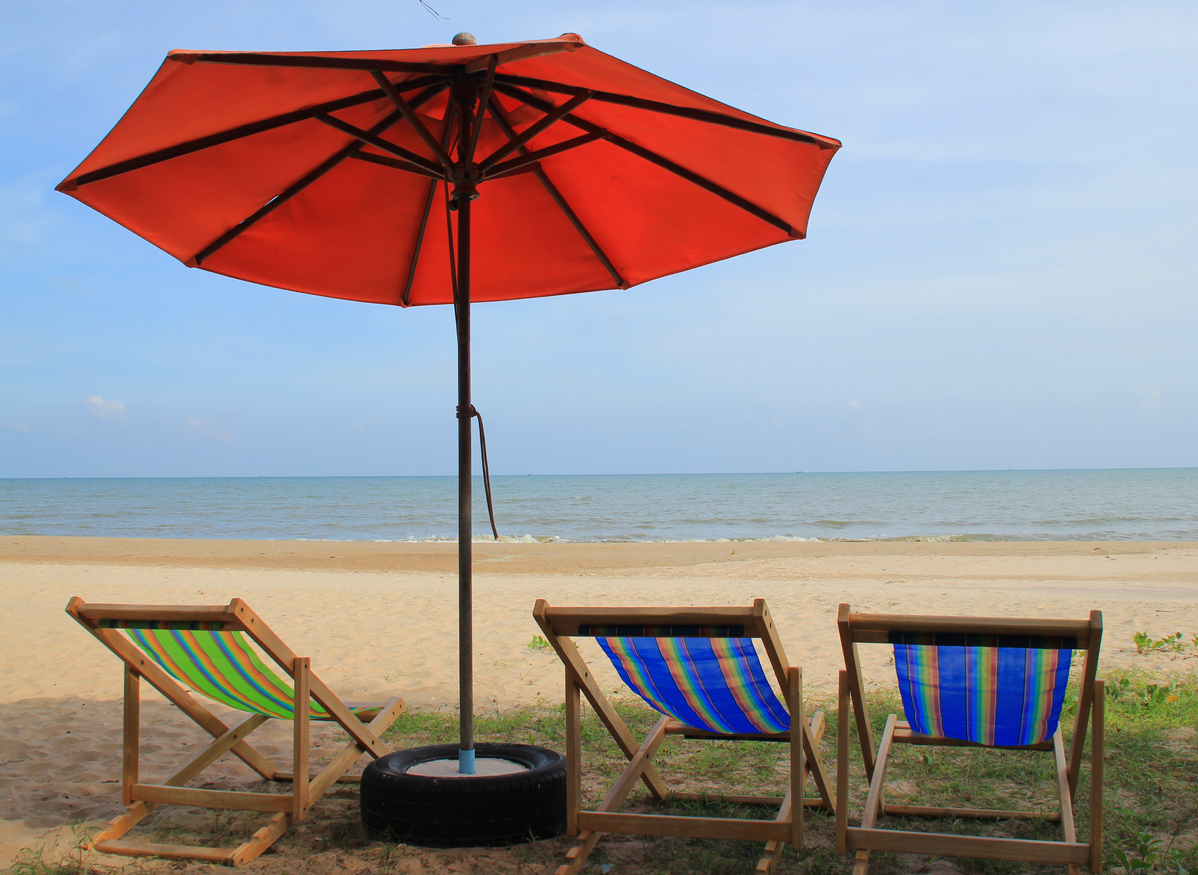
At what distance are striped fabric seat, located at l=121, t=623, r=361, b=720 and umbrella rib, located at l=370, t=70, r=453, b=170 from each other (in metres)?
1.58

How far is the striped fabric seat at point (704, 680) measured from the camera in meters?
2.48

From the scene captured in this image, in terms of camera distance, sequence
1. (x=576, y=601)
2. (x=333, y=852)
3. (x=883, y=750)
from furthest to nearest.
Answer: (x=576, y=601) < (x=883, y=750) < (x=333, y=852)

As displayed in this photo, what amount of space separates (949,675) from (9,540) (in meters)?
24.0

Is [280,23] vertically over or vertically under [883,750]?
over

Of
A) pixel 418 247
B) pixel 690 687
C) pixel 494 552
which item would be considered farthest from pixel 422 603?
pixel 494 552

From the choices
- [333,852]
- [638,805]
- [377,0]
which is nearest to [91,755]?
[333,852]

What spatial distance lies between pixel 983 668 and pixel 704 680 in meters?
0.77

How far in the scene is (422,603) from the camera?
873 cm

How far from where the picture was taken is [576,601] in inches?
378

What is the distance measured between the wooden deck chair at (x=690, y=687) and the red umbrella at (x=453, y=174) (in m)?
0.44

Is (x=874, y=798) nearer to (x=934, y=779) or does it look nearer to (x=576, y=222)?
(x=934, y=779)

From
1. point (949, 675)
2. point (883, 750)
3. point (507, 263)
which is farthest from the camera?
point (507, 263)

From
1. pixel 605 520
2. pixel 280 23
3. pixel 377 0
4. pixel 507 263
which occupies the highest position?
pixel 280 23

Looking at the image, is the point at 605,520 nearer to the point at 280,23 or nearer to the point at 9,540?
the point at 9,540
